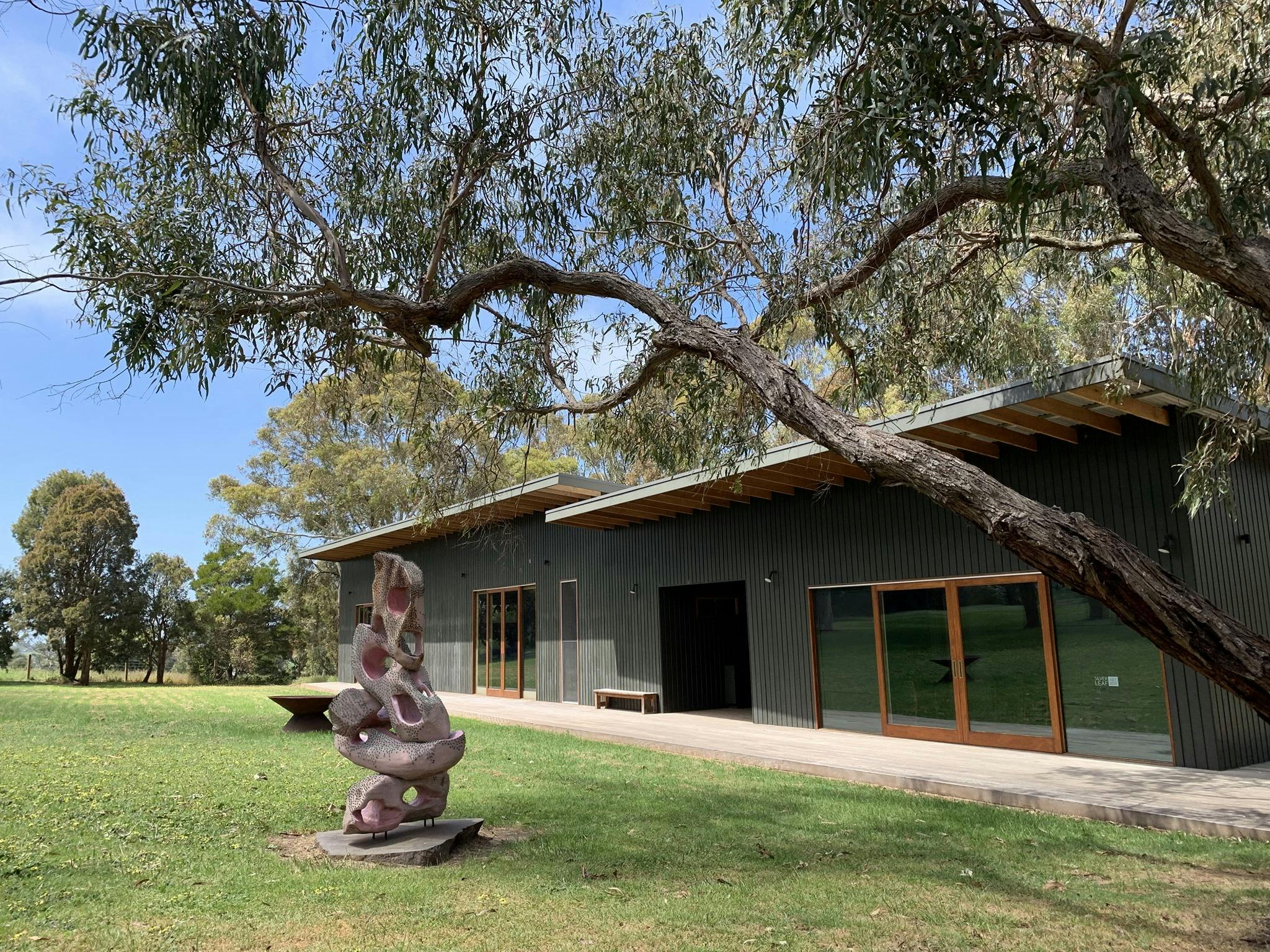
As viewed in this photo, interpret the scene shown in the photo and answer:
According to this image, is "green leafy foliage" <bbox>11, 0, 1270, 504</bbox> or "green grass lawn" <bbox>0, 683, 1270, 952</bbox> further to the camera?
"green leafy foliage" <bbox>11, 0, 1270, 504</bbox>

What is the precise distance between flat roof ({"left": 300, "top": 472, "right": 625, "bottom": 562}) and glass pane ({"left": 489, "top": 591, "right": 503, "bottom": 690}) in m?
1.69

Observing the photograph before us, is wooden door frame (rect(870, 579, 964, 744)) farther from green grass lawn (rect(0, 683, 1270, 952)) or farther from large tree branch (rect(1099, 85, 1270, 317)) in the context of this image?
large tree branch (rect(1099, 85, 1270, 317))

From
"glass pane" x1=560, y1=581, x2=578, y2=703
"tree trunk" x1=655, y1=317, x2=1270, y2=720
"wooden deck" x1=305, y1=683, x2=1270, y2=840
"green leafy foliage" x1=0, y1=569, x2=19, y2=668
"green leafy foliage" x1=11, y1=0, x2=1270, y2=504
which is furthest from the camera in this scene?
"green leafy foliage" x1=0, y1=569, x2=19, y2=668

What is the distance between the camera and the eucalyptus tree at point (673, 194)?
424cm

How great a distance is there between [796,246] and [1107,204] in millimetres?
2306

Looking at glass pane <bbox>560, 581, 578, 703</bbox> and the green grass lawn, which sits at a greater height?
glass pane <bbox>560, 581, 578, 703</bbox>

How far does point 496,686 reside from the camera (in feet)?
57.4

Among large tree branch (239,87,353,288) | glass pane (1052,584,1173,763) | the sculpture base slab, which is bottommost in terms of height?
the sculpture base slab

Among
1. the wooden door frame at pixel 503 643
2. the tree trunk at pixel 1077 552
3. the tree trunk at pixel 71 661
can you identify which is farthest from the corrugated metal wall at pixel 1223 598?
the tree trunk at pixel 71 661

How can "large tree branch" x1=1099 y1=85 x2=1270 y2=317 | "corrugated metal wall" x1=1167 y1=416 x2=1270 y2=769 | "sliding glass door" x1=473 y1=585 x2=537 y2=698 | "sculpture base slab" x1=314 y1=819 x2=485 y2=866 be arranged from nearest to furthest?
"large tree branch" x1=1099 y1=85 x2=1270 y2=317 < "sculpture base slab" x1=314 y1=819 x2=485 y2=866 < "corrugated metal wall" x1=1167 y1=416 x2=1270 y2=769 < "sliding glass door" x1=473 y1=585 x2=537 y2=698

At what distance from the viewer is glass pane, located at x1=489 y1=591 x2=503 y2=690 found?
57.0ft

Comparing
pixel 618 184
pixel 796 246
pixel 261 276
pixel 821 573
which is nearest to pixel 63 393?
pixel 261 276

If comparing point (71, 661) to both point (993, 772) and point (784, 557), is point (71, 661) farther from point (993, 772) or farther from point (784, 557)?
point (993, 772)

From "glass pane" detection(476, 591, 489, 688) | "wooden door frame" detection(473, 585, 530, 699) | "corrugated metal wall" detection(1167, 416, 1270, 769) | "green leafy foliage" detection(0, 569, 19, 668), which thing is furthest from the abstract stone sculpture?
"green leafy foliage" detection(0, 569, 19, 668)
